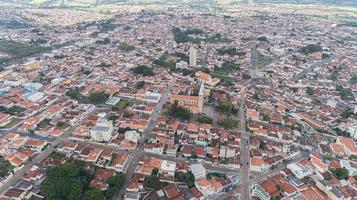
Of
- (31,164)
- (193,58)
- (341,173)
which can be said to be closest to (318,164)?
(341,173)

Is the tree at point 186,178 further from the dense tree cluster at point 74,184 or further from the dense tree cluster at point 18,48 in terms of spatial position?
the dense tree cluster at point 18,48

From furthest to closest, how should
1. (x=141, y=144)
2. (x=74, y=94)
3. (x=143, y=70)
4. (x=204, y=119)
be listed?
(x=143, y=70) → (x=74, y=94) → (x=204, y=119) → (x=141, y=144)

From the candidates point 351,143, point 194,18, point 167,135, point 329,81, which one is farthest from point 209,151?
point 194,18

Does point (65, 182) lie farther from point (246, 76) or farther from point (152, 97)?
point (246, 76)

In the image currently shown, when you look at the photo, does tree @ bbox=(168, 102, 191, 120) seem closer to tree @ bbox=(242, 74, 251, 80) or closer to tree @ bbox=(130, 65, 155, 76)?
tree @ bbox=(130, 65, 155, 76)

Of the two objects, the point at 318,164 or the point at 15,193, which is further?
the point at 318,164

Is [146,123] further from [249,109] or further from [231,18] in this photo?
[231,18]

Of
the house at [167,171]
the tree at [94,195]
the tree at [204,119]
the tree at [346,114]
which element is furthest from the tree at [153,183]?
the tree at [346,114]
